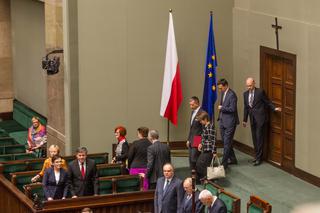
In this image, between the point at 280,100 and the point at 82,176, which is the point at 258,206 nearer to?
the point at 82,176

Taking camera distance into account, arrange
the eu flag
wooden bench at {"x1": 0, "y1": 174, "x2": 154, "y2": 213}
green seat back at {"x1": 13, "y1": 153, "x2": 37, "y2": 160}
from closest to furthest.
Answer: wooden bench at {"x1": 0, "y1": 174, "x2": 154, "y2": 213}
green seat back at {"x1": 13, "y1": 153, "x2": 37, "y2": 160}
the eu flag

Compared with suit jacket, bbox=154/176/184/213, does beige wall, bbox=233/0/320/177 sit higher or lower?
higher

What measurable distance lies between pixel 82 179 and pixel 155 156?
3.91ft

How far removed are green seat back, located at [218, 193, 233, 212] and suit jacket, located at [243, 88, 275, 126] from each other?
3593mm

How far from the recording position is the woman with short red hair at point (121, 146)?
45.8 feet

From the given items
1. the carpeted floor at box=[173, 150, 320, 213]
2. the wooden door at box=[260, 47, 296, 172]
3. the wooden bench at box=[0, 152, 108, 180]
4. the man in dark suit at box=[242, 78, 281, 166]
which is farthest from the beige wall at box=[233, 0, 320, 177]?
the wooden bench at box=[0, 152, 108, 180]

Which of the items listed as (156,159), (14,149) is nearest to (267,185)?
(156,159)

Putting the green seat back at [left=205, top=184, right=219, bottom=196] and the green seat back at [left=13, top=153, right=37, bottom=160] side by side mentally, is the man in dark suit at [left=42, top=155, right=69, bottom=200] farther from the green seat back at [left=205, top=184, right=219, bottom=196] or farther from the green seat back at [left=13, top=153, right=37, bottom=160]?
the green seat back at [left=13, top=153, right=37, bottom=160]

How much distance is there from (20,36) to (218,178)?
10356 millimetres

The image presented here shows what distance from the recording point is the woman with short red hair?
13969mm

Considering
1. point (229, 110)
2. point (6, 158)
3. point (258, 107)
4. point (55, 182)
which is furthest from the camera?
point (6, 158)

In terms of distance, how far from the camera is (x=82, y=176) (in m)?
13.0

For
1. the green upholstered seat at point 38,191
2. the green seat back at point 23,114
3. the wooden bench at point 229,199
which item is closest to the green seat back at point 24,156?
the green upholstered seat at point 38,191

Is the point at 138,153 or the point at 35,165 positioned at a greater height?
the point at 138,153
